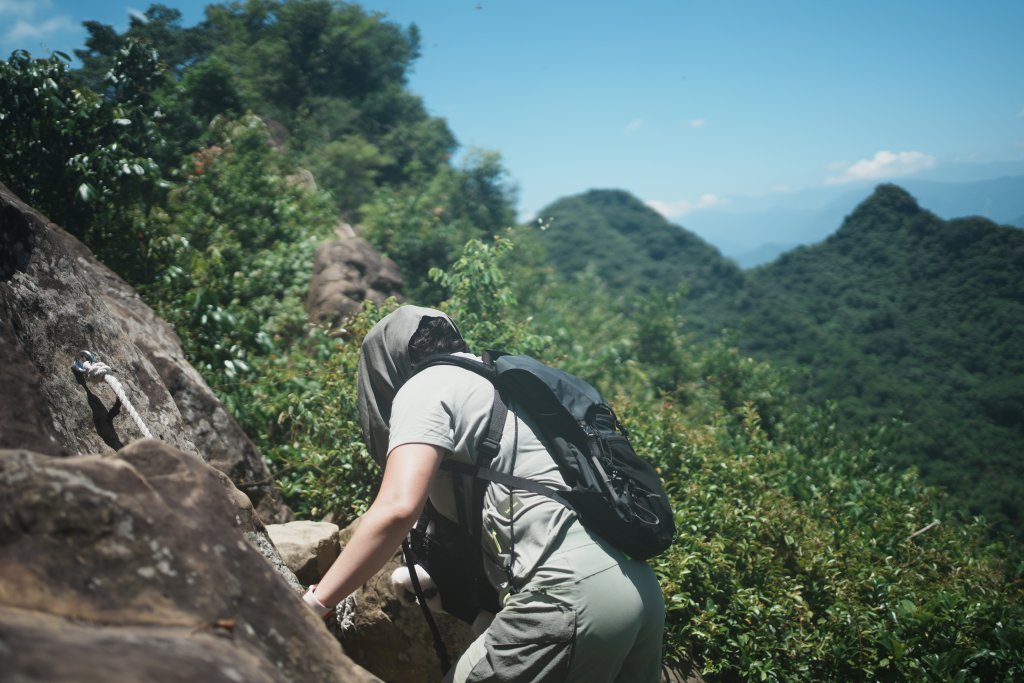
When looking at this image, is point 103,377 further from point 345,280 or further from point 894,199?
point 894,199

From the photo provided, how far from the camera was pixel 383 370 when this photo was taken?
2.50 metres

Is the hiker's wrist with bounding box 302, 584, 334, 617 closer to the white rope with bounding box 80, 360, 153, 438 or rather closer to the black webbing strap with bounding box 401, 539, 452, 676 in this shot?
the black webbing strap with bounding box 401, 539, 452, 676

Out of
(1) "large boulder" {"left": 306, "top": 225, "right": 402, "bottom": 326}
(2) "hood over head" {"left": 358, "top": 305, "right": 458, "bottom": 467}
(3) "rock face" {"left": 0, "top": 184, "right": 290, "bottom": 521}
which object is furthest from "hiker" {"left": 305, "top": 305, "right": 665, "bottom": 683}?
(1) "large boulder" {"left": 306, "top": 225, "right": 402, "bottom": 326}

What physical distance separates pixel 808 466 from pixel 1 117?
26.6ft

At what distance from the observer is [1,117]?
494 centimetres

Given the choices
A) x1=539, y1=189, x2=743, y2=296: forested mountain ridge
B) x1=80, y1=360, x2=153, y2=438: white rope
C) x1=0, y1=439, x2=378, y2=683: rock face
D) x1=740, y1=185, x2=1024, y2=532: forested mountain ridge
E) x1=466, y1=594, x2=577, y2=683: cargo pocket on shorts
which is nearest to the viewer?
x1=0, y1=439, x2=378, y2=683: rock face

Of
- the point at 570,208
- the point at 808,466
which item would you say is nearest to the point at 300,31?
the point at 570,208

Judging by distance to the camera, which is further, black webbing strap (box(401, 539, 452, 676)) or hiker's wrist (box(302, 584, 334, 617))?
black webbing strap (box(401, 539, 452, 676))

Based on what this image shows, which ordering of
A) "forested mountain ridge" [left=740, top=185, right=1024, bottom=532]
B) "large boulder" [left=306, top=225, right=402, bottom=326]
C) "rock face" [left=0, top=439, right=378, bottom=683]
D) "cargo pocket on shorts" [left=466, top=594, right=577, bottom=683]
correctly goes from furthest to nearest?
"forested mountain ridge" [left=740, top=185, right=1024, bottom=532] → "large boulder" [left=306, top=225, right=402, bottom=326] → "cargo pocket on shorts" [left=466, top=594, right=577, bottom=683] → "rock face" [left=0, top=439, right=378, bottom=683]

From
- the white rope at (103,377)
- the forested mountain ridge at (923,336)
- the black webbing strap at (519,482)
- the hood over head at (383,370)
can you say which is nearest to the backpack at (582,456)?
the black webbing strap at (519,482)

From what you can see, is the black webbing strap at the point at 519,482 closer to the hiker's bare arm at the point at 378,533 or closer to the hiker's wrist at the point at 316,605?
the hiker's bare arm at the point at 378,533

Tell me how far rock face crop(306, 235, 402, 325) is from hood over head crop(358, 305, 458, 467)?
13.9 feet

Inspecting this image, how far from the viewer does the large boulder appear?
7105 millimetres

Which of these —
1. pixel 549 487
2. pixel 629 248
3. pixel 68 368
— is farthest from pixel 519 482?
pixel 629 248
